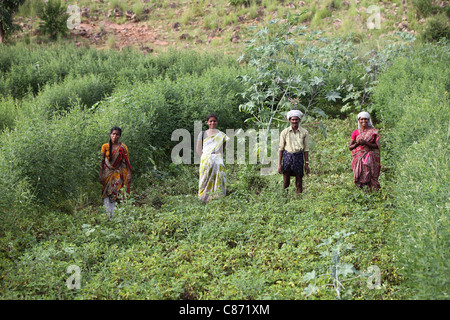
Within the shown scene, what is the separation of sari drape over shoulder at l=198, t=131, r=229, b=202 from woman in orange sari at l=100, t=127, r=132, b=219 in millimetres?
1259

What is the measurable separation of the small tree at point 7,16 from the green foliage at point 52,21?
1530 millimetres

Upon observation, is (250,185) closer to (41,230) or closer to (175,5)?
(41,230)

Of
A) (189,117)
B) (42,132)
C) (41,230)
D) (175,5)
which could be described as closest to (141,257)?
(41,230)

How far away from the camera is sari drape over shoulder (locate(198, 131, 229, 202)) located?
6832 mm

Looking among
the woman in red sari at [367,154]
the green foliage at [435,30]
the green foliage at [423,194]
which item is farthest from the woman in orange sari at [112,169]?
the green foliage at [435,30]

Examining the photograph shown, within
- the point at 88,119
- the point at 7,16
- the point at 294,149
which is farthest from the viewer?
the point at 7,16

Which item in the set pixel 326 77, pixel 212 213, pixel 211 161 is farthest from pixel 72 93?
pixel 326 77

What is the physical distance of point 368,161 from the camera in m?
6.52

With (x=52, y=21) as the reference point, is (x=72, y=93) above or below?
below

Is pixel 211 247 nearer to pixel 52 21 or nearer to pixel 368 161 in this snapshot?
pixel 368 161

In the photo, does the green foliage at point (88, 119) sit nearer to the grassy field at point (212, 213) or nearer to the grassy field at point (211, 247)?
the grassy field at point (212, 213)

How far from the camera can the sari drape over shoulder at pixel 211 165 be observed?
6.83m

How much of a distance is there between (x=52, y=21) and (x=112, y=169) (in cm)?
1999

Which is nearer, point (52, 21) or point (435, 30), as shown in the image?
point (435, 30)
